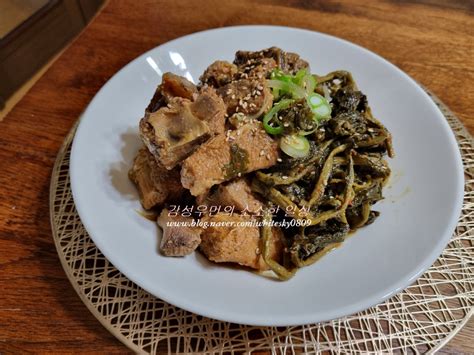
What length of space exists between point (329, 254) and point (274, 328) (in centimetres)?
51

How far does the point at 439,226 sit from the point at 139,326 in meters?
1.71

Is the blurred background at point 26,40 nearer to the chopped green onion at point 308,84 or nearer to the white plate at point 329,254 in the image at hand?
the white plate at point 329,254

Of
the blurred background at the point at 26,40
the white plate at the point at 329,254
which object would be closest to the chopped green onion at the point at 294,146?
the white plate at the point at 329,254

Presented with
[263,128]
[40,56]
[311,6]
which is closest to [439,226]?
[263,128]

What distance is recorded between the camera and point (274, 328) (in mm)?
2096

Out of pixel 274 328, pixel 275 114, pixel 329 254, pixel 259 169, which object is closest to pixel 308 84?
pixel 275 114

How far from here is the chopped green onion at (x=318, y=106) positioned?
7.95 ft

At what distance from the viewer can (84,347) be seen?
6.69ft

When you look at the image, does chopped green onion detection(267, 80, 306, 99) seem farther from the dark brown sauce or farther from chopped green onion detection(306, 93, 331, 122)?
the dark brown sauce

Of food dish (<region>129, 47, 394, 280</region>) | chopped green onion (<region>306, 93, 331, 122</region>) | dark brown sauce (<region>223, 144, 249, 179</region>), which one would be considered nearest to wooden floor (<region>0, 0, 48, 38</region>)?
food dish (<region>129, 47, 394, 280</region>)

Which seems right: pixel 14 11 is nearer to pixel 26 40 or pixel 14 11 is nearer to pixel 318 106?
pixel 26 40

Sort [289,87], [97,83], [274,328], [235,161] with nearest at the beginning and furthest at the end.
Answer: [274,328] < [235,161] < [289,87] < [97,83]

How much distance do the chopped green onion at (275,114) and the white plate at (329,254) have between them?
781 millimetres

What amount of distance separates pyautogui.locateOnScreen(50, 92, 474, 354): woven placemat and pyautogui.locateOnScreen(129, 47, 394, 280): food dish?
1.06 ft
